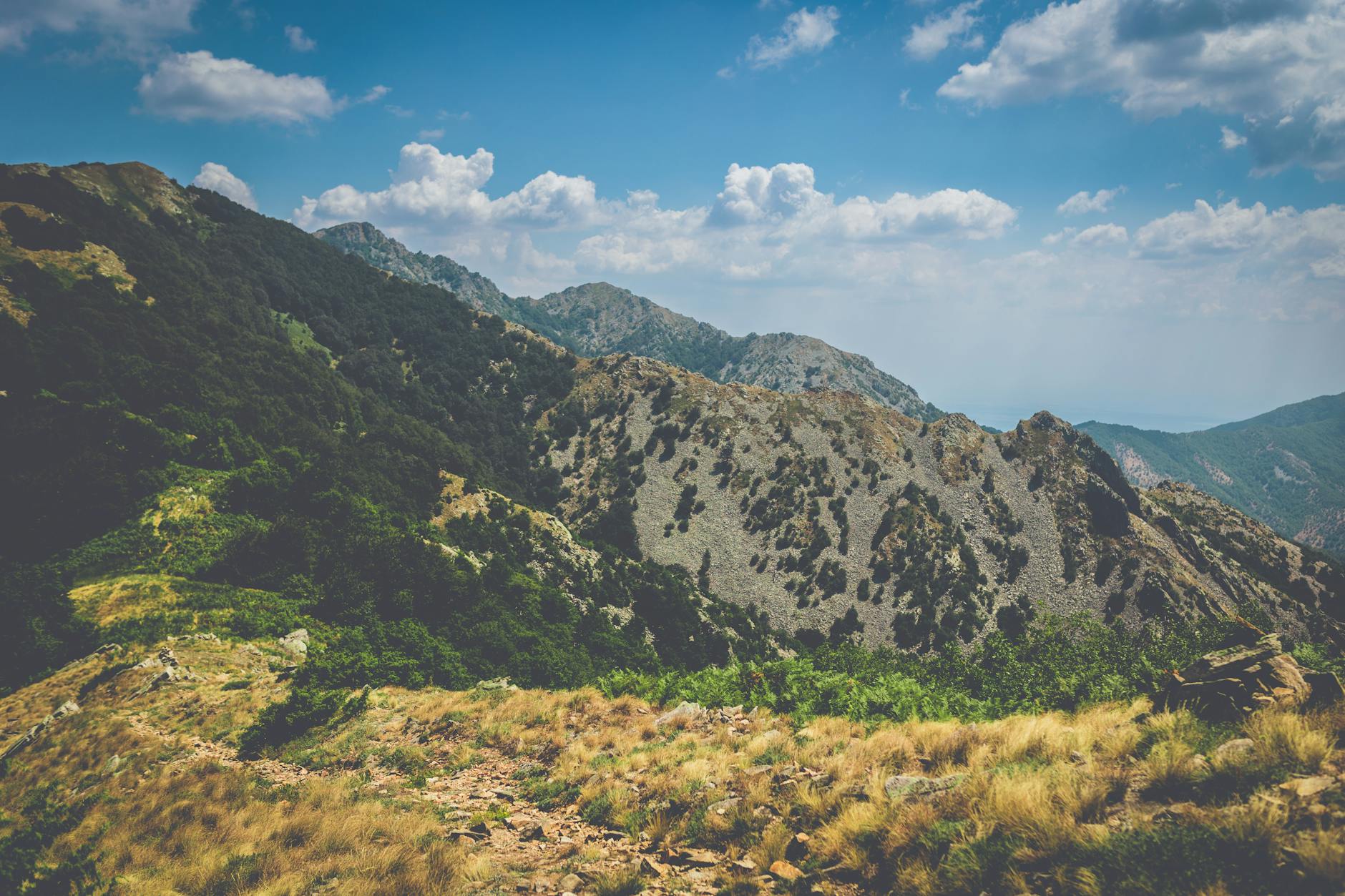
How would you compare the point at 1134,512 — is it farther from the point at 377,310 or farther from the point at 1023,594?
the point at 377,310

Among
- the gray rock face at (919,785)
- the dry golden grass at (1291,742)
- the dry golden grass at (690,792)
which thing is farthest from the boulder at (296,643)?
Answer: the dry golden grass at (1291,742)

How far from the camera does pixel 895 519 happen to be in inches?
4636

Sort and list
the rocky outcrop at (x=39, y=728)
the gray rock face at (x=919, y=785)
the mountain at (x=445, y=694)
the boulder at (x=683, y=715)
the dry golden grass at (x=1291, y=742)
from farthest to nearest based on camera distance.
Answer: the rocky outcrop at (x=39, y=728) → the boulder at (x=683, y=715) → the gray rock face at (x=919, y=785) → the mountain at (x=445, y=694) → the dry golden grass at (x=1291, y=742)

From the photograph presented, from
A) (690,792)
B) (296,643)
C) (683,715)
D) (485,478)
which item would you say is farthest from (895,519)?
(690,792)

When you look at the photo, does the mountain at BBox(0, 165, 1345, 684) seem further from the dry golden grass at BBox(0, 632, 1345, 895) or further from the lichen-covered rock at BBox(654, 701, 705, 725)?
the lichen-covered rock at BBox(654, 701, 705, 725)

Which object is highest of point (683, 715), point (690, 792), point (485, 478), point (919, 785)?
point (485, 478)

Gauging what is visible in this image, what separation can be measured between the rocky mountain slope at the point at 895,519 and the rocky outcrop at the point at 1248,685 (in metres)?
95.2

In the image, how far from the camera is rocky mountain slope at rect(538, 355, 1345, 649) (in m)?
102

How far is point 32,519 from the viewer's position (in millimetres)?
31031

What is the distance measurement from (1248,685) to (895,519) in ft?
382

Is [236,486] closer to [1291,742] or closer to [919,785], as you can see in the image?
[919,785]

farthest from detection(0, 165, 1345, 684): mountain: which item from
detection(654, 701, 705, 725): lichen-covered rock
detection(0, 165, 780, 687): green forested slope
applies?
detection(654, 701, 705, 725): lichen-covered rock

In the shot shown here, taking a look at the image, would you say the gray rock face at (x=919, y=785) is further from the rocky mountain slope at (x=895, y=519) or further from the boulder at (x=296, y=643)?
the rocky mountain slope at (x=895, y=519)

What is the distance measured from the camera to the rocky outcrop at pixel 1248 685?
824 cm
